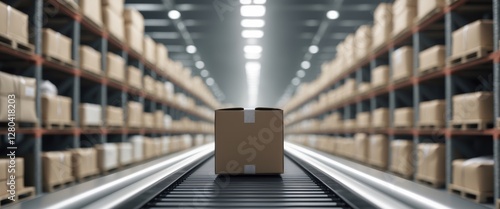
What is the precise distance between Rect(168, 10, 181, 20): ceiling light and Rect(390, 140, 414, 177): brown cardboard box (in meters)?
7.87

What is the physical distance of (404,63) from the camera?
308 inches

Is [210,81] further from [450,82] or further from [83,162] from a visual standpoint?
[450,82]

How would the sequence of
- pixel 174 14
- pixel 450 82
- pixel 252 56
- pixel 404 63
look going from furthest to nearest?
pixel 252 56 → pixel 174 14 → pixel 404 63 → pixel 450 82

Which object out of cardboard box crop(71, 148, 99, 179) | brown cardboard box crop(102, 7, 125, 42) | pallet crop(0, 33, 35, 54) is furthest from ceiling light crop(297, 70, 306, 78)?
pallet crop(0, 33, 35, 54)

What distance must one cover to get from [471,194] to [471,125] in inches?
34.7

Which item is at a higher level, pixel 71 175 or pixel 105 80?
pixel 105 80

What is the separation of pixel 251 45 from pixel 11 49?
44.0ft

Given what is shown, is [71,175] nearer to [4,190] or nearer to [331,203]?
[4,190]

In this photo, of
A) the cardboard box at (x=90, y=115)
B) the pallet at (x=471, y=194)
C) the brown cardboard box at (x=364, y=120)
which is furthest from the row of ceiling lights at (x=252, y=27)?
the pallet at (x=471, y=194)

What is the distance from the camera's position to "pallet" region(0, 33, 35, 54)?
16.3 ft

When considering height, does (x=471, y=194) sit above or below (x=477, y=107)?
below

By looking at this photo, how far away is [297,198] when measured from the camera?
166 inches

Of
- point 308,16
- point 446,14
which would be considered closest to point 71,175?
point 446,14

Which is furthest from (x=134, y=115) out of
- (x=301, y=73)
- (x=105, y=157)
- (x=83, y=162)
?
(x=301, y=73)
